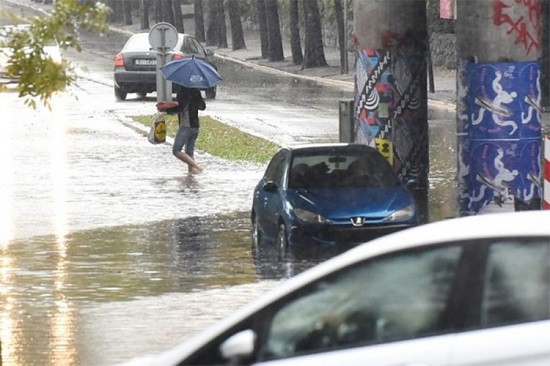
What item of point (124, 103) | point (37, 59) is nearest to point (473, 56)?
point (37, 59)

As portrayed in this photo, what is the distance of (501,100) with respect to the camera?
792 inches

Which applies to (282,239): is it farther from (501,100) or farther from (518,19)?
(518,19)

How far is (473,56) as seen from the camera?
66.3 feet

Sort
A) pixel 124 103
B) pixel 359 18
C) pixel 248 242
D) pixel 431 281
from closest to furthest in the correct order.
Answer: pixel 431 281 < pixel 248 242 < pixel 359 18 < pixel 124 103

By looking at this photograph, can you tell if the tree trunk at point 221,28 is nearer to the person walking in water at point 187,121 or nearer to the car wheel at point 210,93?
the car wheel at point 210,93

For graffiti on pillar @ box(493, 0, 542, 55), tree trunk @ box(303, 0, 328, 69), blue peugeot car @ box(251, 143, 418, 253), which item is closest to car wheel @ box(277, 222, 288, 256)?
blue peugeot car @ box(251, 143, 418, 253)

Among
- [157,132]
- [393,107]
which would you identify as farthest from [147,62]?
[393,107]

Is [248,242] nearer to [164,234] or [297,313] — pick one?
[164,234]

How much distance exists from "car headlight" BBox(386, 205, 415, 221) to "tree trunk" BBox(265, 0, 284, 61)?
47.3 m

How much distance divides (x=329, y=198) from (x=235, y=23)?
57.1 metres

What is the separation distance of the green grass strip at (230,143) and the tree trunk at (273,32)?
28.2 meters

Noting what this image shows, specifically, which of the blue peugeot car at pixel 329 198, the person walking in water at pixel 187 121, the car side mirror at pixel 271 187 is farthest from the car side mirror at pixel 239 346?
the person walking in water at pixel 187 121

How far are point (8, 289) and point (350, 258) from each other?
30.3ft

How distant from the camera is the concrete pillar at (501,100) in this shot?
1998cm
